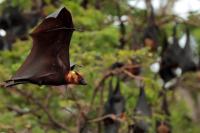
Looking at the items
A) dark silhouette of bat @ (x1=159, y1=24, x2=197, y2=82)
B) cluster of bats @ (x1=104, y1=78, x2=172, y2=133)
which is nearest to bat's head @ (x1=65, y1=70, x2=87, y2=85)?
cluster of bats @ (x1=104, y1=78, x2=172, y2=133)

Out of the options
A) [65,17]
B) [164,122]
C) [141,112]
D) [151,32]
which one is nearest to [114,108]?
[141,112]

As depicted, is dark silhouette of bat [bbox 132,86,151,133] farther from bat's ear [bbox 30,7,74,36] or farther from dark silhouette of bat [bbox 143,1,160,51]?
bat's ear [bbox 30,7,74,36]

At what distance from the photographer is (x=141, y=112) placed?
4.82 meters

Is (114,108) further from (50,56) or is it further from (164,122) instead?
(50,56)

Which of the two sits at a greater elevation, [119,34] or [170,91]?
[119,34]

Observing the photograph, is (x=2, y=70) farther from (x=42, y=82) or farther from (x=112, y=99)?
(x=42, y=82)

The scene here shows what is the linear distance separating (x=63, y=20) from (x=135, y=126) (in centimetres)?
226

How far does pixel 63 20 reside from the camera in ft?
8.24

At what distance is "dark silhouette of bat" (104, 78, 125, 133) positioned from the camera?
468 cm

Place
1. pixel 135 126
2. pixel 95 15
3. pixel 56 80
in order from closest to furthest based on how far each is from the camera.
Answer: pixel 56 80, pixel 135 126, pixel 95 15

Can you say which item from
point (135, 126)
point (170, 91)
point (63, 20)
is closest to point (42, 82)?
point (63, 20)

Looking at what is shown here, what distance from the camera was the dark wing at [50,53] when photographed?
2465mm

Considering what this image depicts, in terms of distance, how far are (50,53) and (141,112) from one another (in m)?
2.36

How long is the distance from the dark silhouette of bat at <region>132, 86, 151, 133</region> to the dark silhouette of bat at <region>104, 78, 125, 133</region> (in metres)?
0.14
